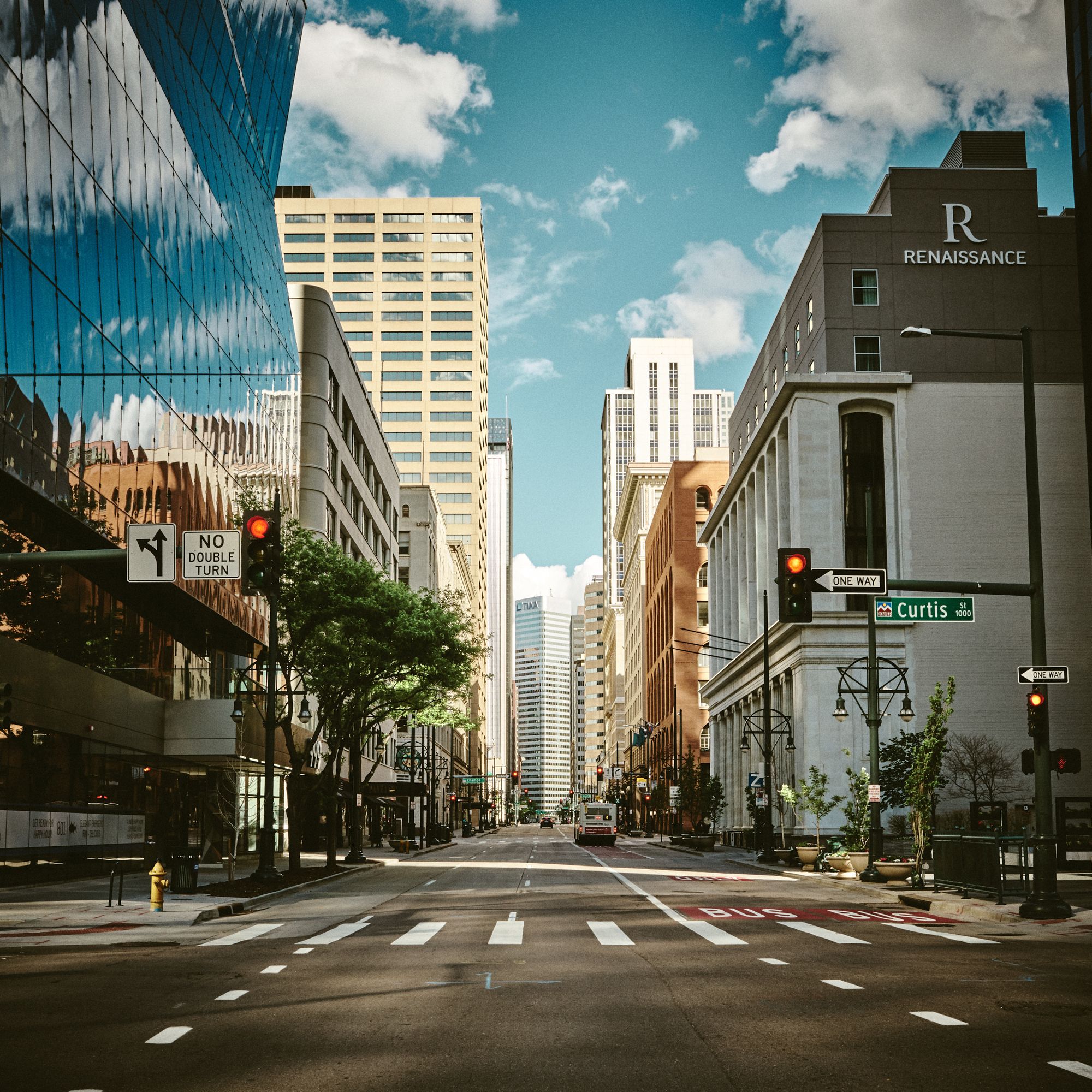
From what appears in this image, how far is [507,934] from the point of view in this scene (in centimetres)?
1928

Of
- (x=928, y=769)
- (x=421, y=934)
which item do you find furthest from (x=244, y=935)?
(x=928, y=769)

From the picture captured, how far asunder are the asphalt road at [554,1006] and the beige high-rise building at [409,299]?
432 ft

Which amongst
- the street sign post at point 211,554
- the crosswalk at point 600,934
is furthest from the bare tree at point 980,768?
the street sign post at point 211,554

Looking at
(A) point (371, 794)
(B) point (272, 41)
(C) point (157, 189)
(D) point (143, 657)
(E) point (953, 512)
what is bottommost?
(A) point (371, 794)

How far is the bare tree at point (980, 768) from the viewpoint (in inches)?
2210

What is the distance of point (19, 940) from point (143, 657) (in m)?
21.7

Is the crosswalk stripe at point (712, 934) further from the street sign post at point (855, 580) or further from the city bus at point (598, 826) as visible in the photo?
the city bus at point (598, 826)

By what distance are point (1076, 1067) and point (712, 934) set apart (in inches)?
419

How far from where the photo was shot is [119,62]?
33562 mm

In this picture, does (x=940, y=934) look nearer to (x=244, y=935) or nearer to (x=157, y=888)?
(x=244, y=935)

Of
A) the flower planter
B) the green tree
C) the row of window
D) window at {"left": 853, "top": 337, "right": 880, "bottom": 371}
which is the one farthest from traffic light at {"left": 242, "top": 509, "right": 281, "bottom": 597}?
the row of window

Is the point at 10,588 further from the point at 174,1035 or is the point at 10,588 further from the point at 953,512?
the point at 953,512

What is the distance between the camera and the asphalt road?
884 centimetres

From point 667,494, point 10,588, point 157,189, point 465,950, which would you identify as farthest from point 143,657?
point 667,494
